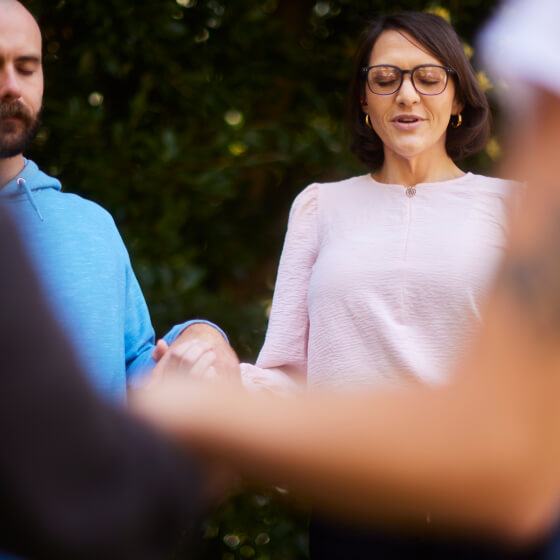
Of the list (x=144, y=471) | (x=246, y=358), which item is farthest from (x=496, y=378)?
(x=246, y=358)

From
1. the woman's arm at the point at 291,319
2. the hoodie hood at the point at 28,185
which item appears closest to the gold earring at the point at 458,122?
the woman's arm at the point at 291,319

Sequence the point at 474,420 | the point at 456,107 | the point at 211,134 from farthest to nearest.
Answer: the point at 211,134
the point at 456,107
the point at 474,420

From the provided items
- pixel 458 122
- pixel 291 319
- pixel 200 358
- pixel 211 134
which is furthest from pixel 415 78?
pixel 211 134

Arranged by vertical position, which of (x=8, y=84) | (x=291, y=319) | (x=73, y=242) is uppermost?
(x=8, y=84)

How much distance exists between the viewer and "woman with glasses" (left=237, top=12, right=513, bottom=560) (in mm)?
1981

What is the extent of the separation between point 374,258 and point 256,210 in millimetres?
2090

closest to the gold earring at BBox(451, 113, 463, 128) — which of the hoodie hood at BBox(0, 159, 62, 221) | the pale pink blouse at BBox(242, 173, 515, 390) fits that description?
the pale pink blouse at BBox(242, 173, 515, 390)

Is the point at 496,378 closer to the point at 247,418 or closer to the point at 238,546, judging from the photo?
the point at 247,418

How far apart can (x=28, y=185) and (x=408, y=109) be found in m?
1.06

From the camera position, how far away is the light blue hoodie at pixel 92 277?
78.9 inches

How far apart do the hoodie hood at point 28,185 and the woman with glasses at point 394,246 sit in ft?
2.31

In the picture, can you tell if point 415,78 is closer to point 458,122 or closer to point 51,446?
point 458,122

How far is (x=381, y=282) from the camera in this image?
6.74ft

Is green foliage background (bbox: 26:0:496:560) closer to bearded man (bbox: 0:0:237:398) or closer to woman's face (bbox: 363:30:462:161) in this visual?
bearded man (bbox: 0:0:237:398)
